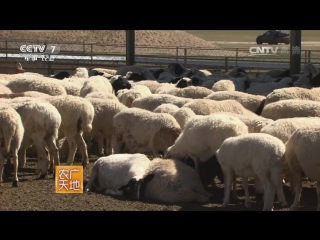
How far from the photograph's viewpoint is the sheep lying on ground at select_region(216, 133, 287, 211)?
28.3 feet

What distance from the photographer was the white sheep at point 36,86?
14.0 m

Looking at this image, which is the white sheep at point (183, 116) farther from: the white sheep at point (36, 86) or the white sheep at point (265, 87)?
the white sheep at point (265, 87)

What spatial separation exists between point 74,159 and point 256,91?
5414 millimetres

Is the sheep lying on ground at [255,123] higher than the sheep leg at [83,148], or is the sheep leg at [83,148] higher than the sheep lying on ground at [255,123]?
the sheep lying on ground at [255,123]

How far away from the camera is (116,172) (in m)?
9.97

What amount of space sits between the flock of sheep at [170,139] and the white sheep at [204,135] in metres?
0.01

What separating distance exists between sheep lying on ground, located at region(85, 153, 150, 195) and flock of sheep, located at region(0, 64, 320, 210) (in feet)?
0.05

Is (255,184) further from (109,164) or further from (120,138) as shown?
(120,138)

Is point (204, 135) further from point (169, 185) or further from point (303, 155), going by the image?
point (303, 155)

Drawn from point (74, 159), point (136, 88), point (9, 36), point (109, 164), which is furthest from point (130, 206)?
point (9, 36)

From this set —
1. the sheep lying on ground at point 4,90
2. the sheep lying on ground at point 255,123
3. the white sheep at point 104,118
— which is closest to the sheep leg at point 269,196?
the sheep lying on ground at point 255,123

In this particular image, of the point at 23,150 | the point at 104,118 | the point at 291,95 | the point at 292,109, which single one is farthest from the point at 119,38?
the point at 23,150

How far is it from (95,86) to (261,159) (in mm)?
7153

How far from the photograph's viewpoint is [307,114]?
38.5 feet
